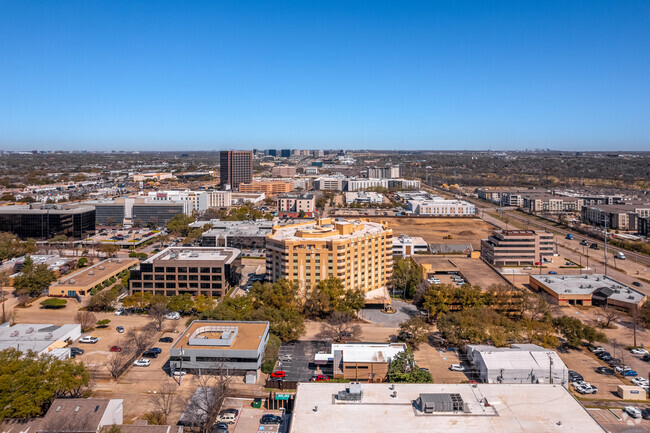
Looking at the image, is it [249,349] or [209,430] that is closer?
[209,430]

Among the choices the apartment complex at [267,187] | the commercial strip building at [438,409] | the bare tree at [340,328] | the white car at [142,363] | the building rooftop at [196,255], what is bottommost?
the white car at [142,363]

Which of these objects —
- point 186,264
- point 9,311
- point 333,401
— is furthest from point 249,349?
point 9,311

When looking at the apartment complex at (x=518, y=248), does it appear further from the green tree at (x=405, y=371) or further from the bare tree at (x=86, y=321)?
the bare tree at (x=86, y=321)

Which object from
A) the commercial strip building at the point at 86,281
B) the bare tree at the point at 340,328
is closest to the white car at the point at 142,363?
the bare tree at the point at 340,328

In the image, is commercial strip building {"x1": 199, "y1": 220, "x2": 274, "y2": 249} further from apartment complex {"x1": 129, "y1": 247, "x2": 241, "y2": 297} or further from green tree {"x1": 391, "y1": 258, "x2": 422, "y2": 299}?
green tree {"x1": 391, "y1": 258, "x2": 422, "y2": 299}

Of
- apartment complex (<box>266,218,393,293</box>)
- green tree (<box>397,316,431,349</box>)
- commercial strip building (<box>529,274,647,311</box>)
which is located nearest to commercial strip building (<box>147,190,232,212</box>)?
apartment complex (<box>266,218,393,293</box>)

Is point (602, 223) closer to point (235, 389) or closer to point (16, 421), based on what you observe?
point (235, 389)

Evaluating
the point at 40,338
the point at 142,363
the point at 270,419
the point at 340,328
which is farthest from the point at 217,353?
the point at 40,338

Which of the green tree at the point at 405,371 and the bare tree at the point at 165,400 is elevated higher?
the green tree at the point at 405,371
